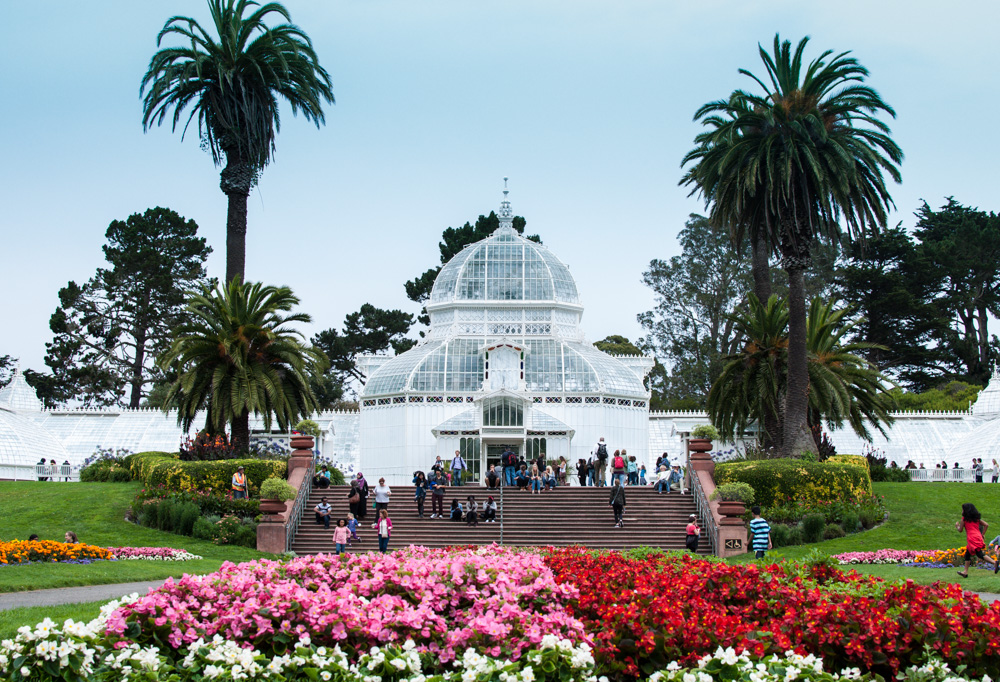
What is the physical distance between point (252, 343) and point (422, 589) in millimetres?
21498

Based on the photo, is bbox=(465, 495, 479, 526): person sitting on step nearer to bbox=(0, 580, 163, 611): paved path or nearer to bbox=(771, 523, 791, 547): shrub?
bbox=(771, 523, 791, 547): shrub

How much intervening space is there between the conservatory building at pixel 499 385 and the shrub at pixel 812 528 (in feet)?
43.9

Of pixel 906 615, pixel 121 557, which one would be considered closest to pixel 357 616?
pixel 906 615

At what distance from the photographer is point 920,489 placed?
3297 cm

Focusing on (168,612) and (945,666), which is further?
(168,612)

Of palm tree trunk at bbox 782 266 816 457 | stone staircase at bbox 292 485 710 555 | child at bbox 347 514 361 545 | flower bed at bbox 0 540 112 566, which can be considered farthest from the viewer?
palm tree trunk at bbox 782 266 816 457

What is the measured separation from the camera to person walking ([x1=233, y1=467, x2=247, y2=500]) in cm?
2791

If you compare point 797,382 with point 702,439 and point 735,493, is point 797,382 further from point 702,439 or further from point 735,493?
point 735,493

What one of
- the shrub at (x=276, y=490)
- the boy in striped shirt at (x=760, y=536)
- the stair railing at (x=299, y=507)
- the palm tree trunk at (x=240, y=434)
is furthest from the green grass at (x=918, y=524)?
the palm tree trunk at (x=240, y=434)

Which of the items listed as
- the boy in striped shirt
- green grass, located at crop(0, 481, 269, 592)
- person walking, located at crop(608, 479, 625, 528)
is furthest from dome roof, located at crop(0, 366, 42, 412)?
the boy in striped shirt

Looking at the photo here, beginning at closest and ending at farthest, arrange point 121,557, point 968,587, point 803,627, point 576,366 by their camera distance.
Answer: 1. point 803,627
2. point 968,587
3. point 121,557
4. point 576,366

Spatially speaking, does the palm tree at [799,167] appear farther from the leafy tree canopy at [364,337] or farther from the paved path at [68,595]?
the leafy tree canopy at [364,337]

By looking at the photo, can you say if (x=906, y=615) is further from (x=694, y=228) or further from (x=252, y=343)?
(x=694, y=228)

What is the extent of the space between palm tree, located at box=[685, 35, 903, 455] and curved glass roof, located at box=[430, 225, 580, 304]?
14494 millimetres
